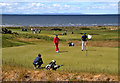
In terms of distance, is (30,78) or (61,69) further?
(61,69)

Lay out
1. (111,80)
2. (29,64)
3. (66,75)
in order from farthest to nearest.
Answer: (29,64), (66,75), (111,80)

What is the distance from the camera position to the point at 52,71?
10.2 m

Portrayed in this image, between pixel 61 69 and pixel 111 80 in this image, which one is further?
pixel 61 69

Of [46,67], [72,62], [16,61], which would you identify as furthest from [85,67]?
[16,61]

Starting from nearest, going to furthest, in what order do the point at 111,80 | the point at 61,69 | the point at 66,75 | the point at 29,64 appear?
the point at 111,80 → the point at 66,75 → the point at 61,69 → the point at 29,64

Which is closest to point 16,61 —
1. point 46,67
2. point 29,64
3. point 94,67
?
point 29,64

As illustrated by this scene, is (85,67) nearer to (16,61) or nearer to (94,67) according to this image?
(94,67)

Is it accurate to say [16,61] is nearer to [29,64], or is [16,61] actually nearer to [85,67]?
[29,64]

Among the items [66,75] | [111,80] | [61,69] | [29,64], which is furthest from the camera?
[29,64]

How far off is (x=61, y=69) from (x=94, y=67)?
2091mm

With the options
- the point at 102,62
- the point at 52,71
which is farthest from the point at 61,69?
the point at 102,62


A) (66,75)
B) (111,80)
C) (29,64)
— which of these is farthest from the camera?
(29,64)

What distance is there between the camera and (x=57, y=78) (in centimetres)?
923

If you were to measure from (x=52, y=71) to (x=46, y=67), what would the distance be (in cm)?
92
